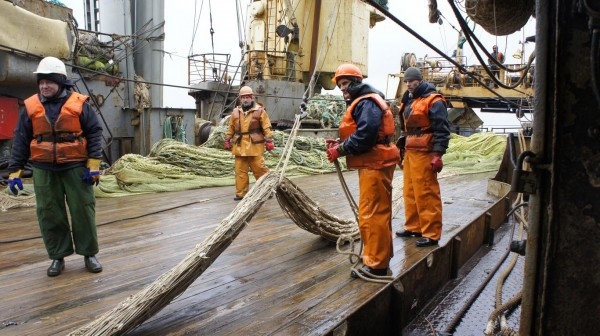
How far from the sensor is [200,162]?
26.9 feet

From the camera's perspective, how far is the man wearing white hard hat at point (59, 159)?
9.89 ft

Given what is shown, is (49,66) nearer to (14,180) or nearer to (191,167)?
(14,180)

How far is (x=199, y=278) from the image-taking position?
3.02 m

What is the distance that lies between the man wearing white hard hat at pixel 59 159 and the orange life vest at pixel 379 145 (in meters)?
1.78

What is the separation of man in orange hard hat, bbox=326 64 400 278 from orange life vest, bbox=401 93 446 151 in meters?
0.86

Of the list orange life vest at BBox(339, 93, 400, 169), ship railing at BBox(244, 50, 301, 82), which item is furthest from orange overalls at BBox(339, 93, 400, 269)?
ship railing at BBox(244, 50, 301, 82)

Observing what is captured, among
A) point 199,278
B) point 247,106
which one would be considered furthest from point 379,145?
point 247,106

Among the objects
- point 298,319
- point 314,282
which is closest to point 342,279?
point 314,282

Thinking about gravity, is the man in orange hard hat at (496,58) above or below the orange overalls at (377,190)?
above

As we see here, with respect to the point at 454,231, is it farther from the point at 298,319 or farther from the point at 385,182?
the point at 298,319

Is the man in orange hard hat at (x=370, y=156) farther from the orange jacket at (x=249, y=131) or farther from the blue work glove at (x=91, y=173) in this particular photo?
the orange jacket at (x=249, y=131)

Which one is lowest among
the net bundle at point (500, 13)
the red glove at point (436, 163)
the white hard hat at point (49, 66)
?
the red glove at point (436, 163)

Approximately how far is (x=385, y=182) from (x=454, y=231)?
1811 millimetres


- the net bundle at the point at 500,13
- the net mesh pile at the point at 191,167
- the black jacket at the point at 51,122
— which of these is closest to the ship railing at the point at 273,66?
the net mesh pile at the point at 191,167
